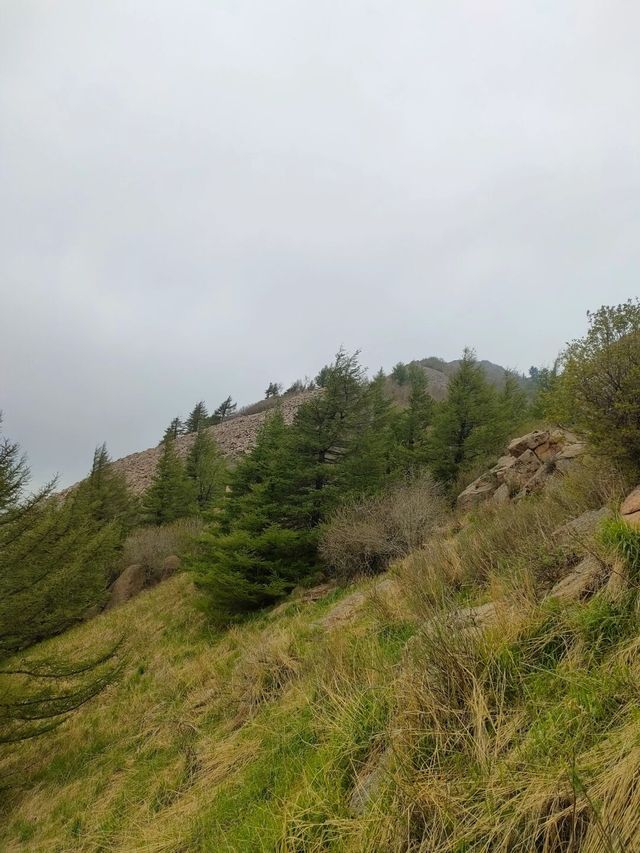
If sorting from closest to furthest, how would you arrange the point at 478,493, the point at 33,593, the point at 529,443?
the point at 33,593 → the point at 478,493 → the point at 529,443

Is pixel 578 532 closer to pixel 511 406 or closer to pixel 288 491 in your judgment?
pixel 288 491

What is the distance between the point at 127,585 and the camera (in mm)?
19953

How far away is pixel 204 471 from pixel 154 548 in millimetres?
10296

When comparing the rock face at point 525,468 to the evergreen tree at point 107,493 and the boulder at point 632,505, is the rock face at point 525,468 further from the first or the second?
the evergreen tree at point 107,493

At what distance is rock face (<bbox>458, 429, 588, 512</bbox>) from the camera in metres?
10.9

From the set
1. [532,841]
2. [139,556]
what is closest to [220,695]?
[532,841]

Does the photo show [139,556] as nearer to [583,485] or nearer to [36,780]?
[36,780]

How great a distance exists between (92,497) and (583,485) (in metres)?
26.6

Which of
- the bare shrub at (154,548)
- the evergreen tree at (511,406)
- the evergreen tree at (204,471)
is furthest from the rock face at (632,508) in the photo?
the evergreen tree at (204,471)

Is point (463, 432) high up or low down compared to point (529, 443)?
up

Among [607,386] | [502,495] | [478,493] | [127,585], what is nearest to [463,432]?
[478,493]

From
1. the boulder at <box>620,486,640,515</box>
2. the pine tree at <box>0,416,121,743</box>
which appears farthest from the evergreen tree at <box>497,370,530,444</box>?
the pine tree at <box>0,416,121,743</box>

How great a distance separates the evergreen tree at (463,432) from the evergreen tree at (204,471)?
14.8 meters

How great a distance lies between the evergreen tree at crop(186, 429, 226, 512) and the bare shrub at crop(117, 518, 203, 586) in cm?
463
